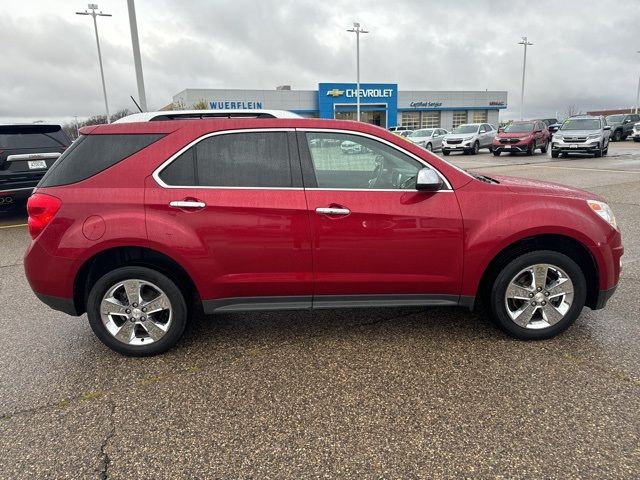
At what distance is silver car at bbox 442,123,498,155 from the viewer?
26219mm

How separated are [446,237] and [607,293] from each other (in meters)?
1.35

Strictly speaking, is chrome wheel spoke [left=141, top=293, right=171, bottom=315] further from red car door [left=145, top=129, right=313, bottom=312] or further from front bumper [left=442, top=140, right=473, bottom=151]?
front bumper [left=442, top=140, right=473, bottom=151]

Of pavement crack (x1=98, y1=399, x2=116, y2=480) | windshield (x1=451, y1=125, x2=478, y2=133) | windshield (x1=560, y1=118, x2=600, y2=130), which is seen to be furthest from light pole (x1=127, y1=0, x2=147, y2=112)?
windshield (x1=451, y1=125, x2=478, y2=133)

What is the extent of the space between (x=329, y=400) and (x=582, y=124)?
23.5 m

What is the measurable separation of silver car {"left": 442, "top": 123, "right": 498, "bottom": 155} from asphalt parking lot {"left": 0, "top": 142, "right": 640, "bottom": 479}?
77.4ft

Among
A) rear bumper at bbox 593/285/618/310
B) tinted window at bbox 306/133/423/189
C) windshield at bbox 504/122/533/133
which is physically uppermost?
windshield at bbox 504/122/533/133

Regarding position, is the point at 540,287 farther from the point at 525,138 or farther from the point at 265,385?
the point at 525,138

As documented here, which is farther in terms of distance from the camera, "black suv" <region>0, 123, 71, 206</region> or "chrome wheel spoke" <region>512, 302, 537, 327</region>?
"black suv" <region>0, 123, 71, 206</region>

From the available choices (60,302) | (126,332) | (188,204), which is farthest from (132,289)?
(188,204)

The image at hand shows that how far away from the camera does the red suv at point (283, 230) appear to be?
3.18 m

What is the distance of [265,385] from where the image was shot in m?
3.00

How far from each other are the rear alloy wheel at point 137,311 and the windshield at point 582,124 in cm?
2310

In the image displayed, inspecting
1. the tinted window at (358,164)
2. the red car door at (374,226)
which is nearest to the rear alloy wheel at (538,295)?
the red car door at (374,226)

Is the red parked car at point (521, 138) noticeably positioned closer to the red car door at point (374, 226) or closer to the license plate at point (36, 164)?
the license plate at point (36, 164)
